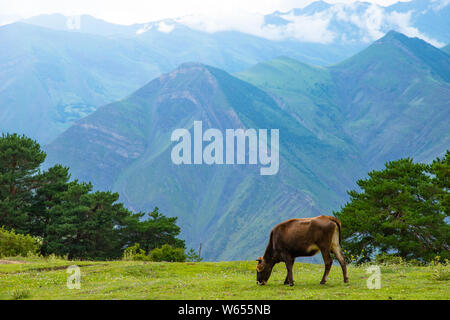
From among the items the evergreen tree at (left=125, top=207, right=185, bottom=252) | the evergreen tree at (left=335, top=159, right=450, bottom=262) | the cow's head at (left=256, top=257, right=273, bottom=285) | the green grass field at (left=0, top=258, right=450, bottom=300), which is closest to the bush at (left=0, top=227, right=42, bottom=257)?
the green grass field at (left=0, top=258, right=450, bottom=300)

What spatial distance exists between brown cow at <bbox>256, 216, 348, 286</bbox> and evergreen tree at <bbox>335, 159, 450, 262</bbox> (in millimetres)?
28205

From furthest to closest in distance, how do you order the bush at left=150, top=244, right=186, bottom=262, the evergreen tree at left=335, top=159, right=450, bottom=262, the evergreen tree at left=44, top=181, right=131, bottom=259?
the evergreen tree at left=44, top=181, right=131, bottom=259 < the evergreen tree at left=335, top=159, right=450, bottom=262 < the bush at left=150, top=244, right=186, bottom=262

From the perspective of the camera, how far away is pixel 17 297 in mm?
17125

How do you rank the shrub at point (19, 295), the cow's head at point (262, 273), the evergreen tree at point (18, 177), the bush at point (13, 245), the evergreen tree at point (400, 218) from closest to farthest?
1. the shrub at point (19, 295)
2. the cow's head at point (262, 273)
3. the bush at point (13, 245)
4. the evergreen tree at point (400, 218)
5. the evergreen tree at point (18, 177)

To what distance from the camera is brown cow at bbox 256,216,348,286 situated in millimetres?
17312

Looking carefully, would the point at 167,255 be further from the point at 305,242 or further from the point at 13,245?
the point at 305,242

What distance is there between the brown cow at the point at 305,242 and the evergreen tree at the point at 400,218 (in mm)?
28205

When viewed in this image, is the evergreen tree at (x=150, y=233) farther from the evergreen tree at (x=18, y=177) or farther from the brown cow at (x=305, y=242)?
the brown cow at (x=305, y=242)

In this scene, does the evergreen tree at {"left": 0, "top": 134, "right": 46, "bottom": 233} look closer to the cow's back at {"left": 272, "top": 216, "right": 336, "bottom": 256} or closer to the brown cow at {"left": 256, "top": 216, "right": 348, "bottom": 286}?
the brown cow at {"left": 256, "top": 216, "right": 348, "bottom": 286}

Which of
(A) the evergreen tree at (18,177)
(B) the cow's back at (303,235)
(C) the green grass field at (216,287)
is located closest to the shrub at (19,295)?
(C) the green grass field at (216,287)

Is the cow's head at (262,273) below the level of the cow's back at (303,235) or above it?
below

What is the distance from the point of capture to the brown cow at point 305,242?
17.3 metres
